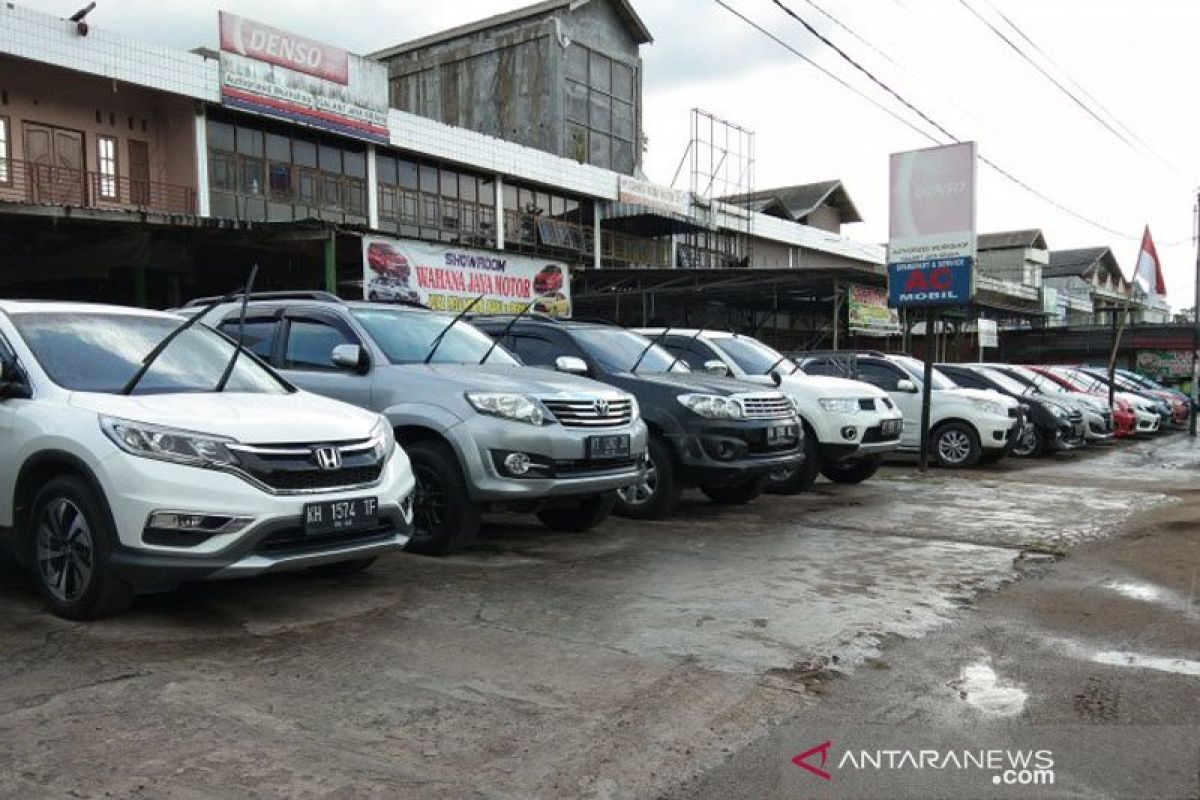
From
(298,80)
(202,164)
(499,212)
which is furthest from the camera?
(499,212)

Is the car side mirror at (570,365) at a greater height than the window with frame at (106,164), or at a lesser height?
lesser

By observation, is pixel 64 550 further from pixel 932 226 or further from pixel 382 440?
pixel 932 226

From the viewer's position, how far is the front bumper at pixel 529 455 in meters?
6.77

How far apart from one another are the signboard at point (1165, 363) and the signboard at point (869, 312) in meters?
18.9

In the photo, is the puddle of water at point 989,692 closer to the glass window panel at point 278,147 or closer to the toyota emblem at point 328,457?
the toyota emblem at point 328,457

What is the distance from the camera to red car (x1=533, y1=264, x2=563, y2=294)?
2139 cm

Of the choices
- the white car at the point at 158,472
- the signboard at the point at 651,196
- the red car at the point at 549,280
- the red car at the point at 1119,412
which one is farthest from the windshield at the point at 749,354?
the signboard at the point at 651,196

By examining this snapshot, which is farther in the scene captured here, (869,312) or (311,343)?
(869,312)

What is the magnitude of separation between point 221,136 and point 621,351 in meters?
18.7

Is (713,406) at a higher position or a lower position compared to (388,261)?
lower

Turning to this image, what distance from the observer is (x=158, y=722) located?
154 inches

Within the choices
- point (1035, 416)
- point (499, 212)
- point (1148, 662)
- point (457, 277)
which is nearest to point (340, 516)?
point (1148, 662)

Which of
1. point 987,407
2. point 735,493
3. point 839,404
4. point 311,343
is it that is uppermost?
point 311,343

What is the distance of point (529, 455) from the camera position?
22.5ft
